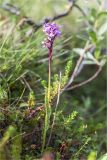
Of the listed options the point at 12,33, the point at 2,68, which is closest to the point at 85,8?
the point at 12,33

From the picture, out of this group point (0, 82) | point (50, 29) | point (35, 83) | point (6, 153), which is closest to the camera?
point (6, 153)

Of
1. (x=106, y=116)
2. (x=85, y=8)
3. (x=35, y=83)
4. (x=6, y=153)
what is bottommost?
(x=106, y=116)

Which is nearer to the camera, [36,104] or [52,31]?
[52,31]

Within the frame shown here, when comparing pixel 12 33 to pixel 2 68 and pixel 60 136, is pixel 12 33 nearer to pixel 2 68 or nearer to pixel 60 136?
pixel 2 68

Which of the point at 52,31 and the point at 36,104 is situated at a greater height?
the point at 52,31

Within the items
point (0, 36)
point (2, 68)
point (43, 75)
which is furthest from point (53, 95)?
point (0, 36)

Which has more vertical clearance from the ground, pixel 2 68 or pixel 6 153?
pixel 2 68

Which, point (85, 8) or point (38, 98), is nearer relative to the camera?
point (38, 98)

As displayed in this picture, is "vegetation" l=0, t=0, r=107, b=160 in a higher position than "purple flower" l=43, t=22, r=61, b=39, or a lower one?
lower

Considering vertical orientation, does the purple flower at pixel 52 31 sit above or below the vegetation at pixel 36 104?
above

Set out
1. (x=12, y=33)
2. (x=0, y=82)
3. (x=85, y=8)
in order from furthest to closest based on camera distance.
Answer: (x=85, y=8), (x=12, y=33), (x=0, y=82)
